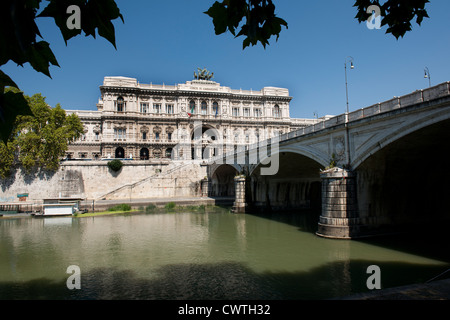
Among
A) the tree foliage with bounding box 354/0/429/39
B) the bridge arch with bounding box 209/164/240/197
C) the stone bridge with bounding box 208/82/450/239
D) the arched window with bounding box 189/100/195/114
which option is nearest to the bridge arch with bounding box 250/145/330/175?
the stone bridge with bounding box 208/82/450/239

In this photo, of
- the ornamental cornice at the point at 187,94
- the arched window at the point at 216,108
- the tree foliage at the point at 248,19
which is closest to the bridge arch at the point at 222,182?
the arched window at the point at 216,108

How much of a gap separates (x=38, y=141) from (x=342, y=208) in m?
37.1

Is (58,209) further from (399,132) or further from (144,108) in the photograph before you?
(144,108)

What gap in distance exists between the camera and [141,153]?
54.9m

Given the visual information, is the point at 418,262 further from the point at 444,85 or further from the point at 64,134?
the point at 64,134

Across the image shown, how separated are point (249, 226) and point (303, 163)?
8487 millimetres

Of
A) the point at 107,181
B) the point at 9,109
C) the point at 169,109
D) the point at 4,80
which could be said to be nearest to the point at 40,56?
the point at 4,80

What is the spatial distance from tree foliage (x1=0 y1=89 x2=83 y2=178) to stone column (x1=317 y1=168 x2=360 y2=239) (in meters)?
34.5

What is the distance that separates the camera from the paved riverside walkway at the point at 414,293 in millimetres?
3748

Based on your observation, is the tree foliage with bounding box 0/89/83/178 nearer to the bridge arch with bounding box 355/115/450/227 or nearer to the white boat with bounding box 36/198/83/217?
the white boat with bounding box 36/198/83/217

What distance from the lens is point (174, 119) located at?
56250 millimetres

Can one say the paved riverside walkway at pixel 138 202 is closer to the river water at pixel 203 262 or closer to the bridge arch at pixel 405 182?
the river water at pixel 203 262

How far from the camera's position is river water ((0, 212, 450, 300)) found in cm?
1007
